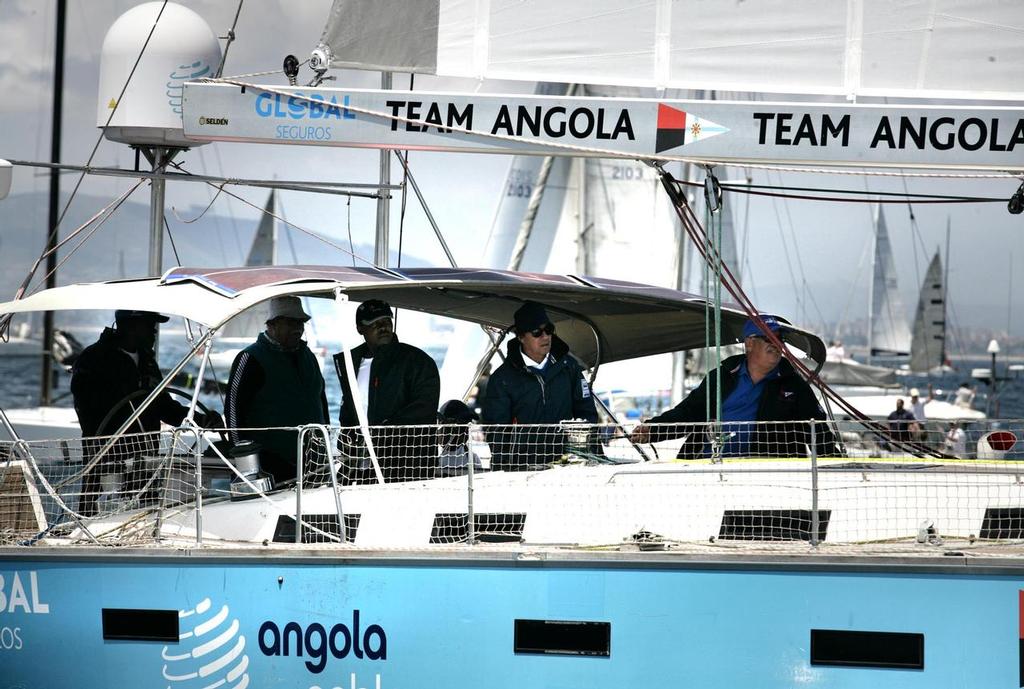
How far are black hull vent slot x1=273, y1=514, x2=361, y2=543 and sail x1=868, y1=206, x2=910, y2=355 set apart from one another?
50.8 meters

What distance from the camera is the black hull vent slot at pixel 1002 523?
6062 millimetres

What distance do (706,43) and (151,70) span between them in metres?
4.55

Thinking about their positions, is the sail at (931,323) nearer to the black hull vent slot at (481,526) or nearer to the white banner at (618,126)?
the white banner at (618,126)

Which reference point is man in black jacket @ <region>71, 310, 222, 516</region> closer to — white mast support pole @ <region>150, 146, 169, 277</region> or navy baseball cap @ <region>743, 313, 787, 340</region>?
white mast support pole @ <region>150, 146, 169, 277</region>

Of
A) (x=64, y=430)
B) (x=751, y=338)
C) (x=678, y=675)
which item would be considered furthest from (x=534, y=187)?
(x=678, y=675)

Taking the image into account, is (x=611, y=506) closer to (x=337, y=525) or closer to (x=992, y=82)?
(x=337, y=525)

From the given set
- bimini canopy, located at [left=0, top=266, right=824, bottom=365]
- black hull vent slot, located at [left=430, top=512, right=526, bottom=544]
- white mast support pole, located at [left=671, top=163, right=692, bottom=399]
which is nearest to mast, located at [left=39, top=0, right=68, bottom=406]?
white mast support pole, located at [left=671, top=163, right=692, bottom=399]

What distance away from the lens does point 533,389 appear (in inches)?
289

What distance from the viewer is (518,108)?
6.61 m

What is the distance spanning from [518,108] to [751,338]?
1.76m

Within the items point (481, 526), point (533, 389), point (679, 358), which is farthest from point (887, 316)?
point (481, 526)

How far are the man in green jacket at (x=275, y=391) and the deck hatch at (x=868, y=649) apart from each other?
10.5ft

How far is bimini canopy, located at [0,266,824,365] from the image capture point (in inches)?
264

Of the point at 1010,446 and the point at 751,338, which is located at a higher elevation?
the point at 751,338
